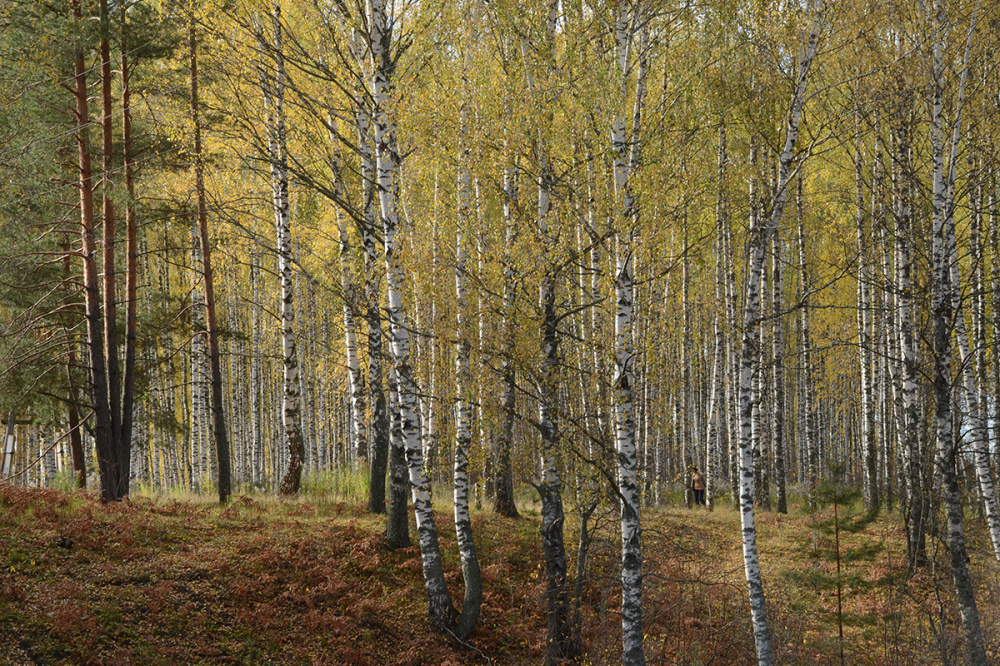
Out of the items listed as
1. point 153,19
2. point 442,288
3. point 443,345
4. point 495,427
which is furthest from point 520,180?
point 153,19

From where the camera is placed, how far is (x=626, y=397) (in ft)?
23.9

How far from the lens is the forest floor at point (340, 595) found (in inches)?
313

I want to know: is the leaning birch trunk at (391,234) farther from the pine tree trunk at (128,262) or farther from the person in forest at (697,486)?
the person in forest at (697,486)

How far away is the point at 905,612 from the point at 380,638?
326 inches

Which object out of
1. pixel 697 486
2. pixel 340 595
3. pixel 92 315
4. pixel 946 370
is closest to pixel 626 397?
pixel 946 370

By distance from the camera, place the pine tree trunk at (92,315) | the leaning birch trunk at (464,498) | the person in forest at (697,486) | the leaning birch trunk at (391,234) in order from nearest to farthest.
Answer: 1. the leaning birch trunk at (391,234)
2. the leaning birch trunk at (464,498)
3. the pine tree trunk at (92,315)
4. the person in forest at (697,486)

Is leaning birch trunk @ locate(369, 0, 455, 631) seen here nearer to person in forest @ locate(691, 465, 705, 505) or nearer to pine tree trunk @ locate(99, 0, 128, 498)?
pine tree trunk @ locate(99, 0, 128, 498)

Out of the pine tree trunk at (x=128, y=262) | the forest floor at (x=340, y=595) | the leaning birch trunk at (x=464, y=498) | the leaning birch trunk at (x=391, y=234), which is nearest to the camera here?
the forest floor at (x=340, y=595)

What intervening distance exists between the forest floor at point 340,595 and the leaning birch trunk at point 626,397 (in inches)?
18.1

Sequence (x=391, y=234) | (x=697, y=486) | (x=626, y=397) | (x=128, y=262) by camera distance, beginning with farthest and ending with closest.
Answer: (x=697, y=486), (x=128, y=262), (x=391, y=234), (x=626, y=397)

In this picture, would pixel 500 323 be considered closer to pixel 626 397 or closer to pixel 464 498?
pixel 626 397

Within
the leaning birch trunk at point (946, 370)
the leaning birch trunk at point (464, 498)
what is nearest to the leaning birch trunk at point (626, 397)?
the leaning birch trunk at point (464, 498)

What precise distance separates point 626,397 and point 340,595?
5.37m

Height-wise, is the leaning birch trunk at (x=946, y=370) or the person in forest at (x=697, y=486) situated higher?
the leaning birch trunk at (x=946, y=370)
